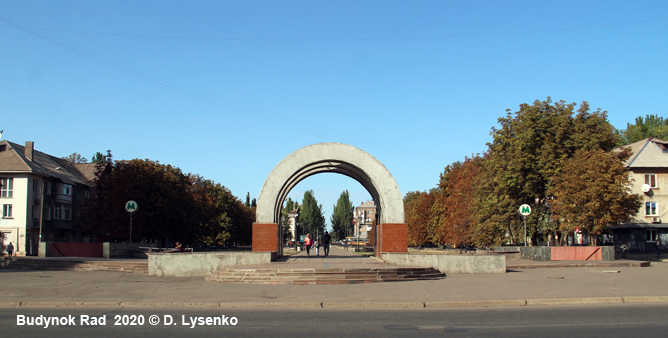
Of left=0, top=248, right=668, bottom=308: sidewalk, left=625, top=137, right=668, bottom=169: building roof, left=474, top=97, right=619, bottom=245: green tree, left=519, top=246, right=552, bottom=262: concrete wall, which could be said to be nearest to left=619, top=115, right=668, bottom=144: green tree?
left=625, top=137, right=668, bottom=169: building roof

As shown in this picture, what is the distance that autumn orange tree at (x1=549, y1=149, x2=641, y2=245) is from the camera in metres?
33.2

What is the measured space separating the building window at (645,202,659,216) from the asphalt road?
4333 cm

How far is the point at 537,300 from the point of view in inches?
543

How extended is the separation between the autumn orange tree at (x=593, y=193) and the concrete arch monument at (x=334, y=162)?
14.8 metres

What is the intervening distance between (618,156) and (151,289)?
32186 mm

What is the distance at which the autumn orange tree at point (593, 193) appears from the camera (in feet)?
109

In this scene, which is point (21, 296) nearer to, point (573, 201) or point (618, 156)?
point (573, 201)

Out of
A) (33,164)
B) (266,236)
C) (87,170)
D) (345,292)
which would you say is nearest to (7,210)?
(33,164)

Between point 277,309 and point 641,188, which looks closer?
point 277,309

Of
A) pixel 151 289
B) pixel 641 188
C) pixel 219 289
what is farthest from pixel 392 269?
pixel 641 188

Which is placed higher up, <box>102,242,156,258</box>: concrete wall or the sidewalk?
the sidewalk

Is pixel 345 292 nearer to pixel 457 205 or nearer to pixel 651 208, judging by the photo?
pixel 457 205

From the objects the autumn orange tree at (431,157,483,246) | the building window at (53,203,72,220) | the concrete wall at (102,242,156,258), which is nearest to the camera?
the concrete wall at (102,242,156,258)

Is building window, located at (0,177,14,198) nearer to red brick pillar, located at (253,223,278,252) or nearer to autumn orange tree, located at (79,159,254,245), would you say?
autumn orange tree, located at (79,159,254,245)
